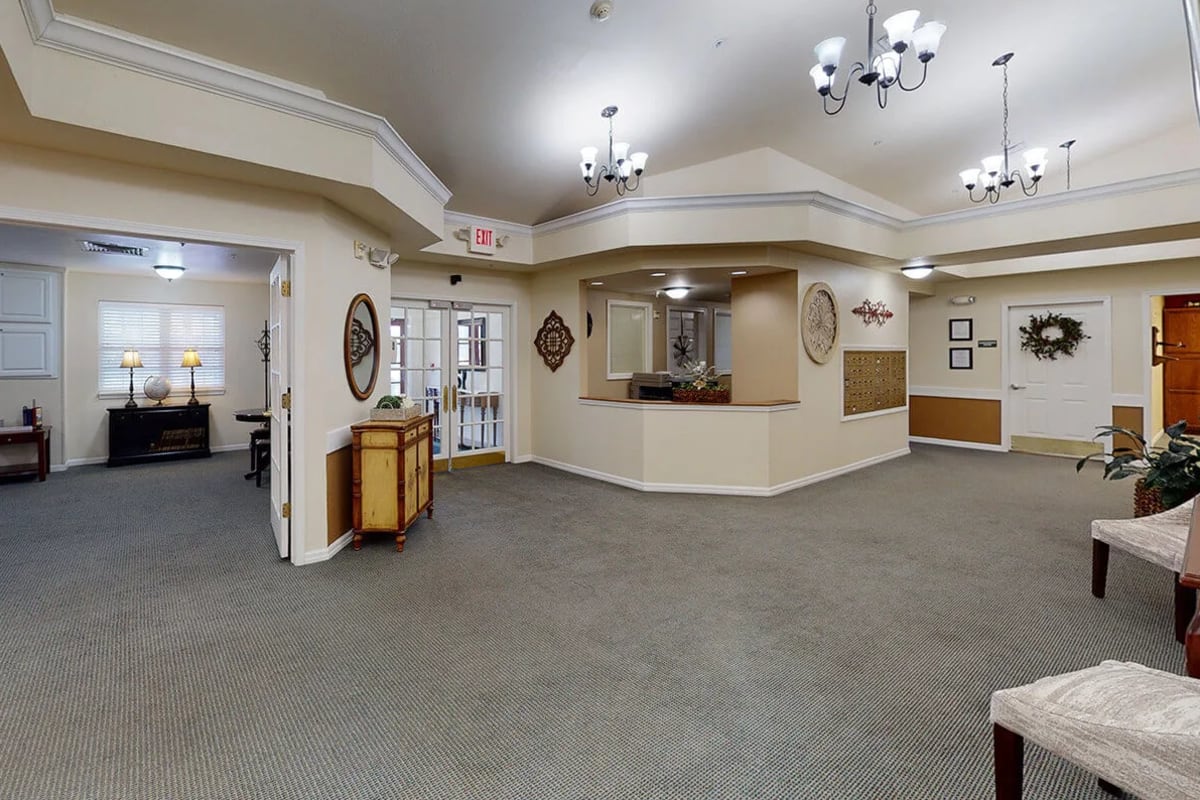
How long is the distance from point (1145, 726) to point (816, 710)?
106 cm

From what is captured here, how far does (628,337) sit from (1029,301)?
212 inches

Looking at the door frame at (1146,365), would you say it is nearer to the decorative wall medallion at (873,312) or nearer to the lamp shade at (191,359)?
the decorative wall medallion at (873,312)

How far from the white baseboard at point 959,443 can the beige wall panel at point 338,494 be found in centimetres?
794

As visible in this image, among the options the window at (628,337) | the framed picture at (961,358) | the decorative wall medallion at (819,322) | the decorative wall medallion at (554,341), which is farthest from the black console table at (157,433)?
the framed picture at (961,358)

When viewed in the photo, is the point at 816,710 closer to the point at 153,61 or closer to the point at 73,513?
the point at 153,61

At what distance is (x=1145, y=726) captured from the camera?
3.94ft

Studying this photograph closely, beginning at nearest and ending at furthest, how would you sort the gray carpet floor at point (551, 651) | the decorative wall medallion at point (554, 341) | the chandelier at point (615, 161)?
the gray carpet floor at point (551, 651)
the chandelier at point (615, 161)
the decorative wall medallion at point (554, 341)

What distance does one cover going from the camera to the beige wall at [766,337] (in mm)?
5621

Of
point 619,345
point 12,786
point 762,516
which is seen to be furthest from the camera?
point 619,345

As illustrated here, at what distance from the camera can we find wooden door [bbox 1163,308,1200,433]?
Result: 25.3ft

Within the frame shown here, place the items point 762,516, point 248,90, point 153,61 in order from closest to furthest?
point 153,61
point 248,90
point 762,516

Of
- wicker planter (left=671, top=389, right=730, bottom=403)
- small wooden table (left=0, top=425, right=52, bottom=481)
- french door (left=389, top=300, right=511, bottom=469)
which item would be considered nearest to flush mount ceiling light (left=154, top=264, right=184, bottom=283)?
small wooden table (left=0, top=425, right=52, bottom=481)

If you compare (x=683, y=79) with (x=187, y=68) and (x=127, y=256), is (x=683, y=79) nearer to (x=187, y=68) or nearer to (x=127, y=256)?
(x=187, y=68)

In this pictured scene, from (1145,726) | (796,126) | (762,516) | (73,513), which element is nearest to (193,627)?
(73,513)
